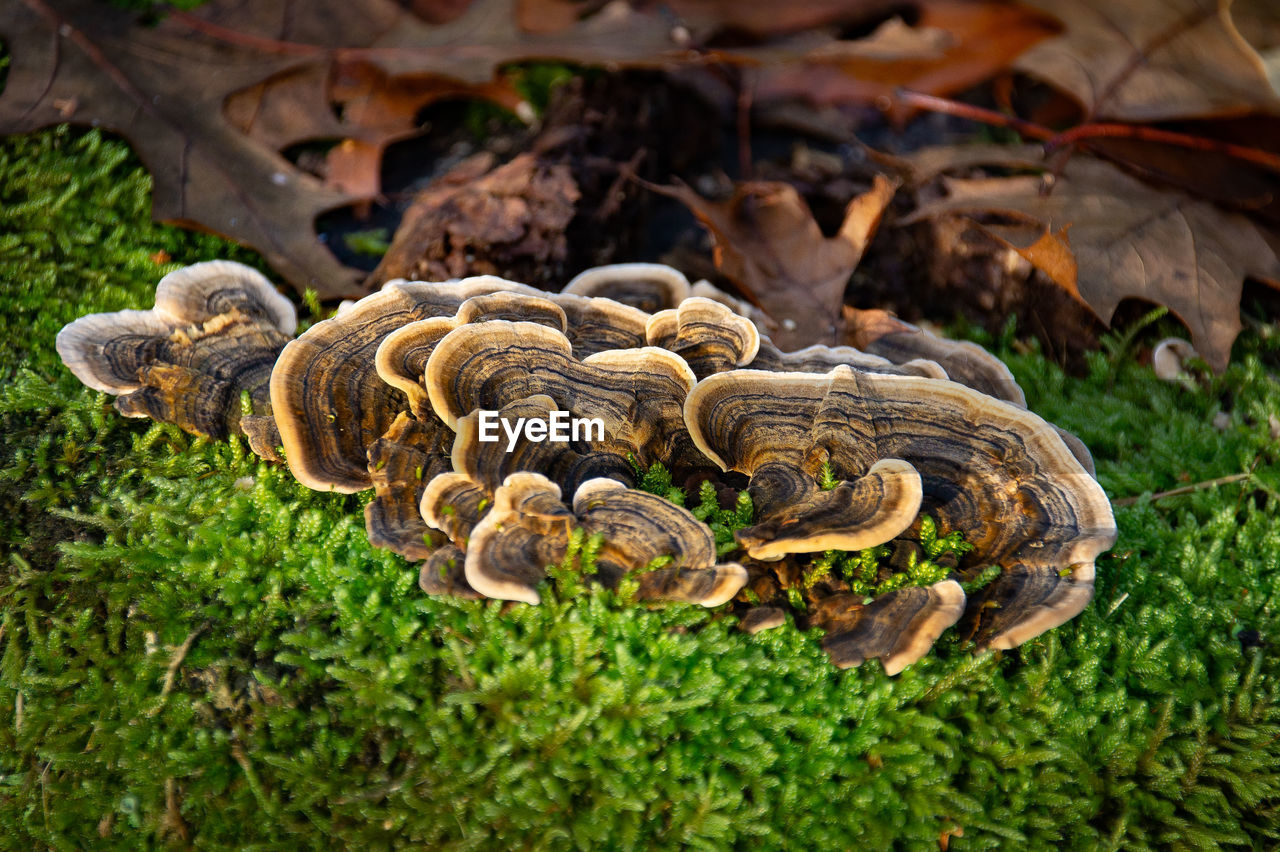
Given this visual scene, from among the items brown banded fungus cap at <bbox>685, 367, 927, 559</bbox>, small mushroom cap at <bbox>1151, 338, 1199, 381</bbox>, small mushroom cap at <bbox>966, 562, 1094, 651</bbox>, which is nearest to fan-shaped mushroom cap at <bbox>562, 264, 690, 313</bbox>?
brown banded fungus cap at <bbox>685, 367, 927, 559</bbox>

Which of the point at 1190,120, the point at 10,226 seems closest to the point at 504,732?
the point at 10,226

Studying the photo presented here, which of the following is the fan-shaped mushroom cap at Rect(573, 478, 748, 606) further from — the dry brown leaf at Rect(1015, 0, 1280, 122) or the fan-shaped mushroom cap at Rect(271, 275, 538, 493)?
the dry brown leaf at Rect(1015, 0, 1280, 122)

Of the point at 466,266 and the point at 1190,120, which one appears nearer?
the point at 466,266

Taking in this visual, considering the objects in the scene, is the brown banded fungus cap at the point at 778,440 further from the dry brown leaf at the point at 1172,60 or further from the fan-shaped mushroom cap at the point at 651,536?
the dry brown leaf at the point at 1172,60

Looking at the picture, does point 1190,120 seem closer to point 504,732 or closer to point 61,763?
point 504,732

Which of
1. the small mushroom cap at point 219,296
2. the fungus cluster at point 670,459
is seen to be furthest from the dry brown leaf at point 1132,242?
the small mushroom cap at point 219,296

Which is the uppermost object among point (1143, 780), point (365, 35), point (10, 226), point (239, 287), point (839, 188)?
point (365, 35)
